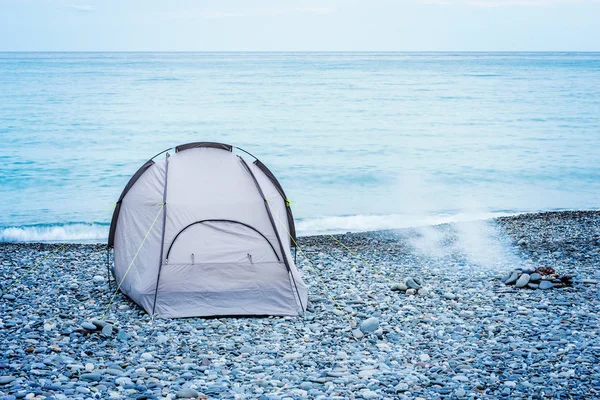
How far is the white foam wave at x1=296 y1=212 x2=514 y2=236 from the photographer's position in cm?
1562

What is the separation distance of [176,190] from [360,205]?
38.3 ft

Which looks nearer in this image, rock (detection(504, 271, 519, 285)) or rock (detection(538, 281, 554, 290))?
rock (detection(538, 281, 554, 290))

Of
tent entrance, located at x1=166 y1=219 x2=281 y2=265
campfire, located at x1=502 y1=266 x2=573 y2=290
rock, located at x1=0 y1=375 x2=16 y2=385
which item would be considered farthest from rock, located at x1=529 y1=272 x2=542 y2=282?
rock, located at x1=0 y1=375 x2=16 y2=385

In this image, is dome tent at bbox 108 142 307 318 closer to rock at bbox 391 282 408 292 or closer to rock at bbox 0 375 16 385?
rock at bbox 391 282 408 292

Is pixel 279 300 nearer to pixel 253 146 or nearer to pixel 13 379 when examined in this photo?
pixel 13 379

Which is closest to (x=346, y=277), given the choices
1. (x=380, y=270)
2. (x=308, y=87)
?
(x=380, y=270)

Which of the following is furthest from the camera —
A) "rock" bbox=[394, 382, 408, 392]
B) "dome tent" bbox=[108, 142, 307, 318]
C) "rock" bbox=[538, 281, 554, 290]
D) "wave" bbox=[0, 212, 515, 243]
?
"wave" bbox=[0, 212, 515, 243]

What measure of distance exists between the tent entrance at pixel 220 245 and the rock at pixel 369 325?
1420 mm

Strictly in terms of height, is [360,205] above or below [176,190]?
below

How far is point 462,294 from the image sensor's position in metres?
8.56

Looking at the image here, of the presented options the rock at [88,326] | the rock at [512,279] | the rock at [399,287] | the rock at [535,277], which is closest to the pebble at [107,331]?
the rock at [88,326]

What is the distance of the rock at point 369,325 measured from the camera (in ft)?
23.6

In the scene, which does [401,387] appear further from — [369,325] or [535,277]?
[535,277]

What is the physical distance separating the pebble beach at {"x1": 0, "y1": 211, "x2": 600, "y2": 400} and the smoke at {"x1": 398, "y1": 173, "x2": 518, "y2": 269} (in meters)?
0.75
